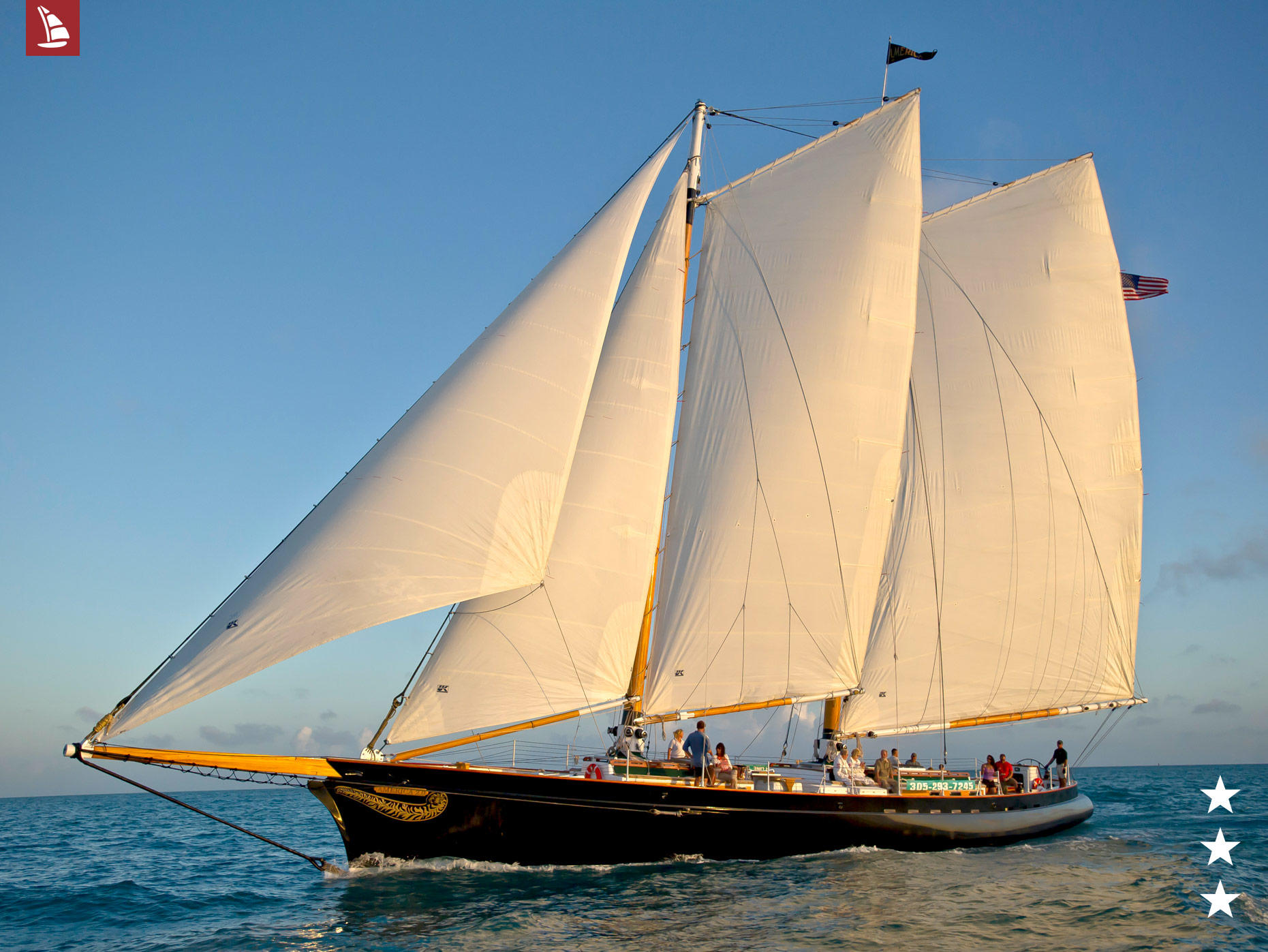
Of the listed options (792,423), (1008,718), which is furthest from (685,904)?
(1008,718)

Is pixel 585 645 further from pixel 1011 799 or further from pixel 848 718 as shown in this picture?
pixel 1011 799

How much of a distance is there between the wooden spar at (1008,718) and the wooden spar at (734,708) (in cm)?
444

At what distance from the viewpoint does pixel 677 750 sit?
22.5 meters

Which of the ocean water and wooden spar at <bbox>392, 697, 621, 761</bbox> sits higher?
wooden spar at <bbox>392, 697, 621, 761</bbox>

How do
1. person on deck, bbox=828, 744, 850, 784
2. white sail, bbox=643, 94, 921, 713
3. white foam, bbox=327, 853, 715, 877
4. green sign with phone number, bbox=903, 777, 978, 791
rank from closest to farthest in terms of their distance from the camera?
1. white foam, bbox=327, 853, 715, 877
2. person on deck, bbox=828, 744, 850, 784
3. green sign with phone number, bbox=903, 777, 978, 791
4. white sail, bbox=643, 94, 921, 713

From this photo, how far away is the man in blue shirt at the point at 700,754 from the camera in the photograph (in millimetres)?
21250

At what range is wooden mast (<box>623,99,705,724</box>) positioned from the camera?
927 inches

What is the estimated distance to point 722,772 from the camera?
840 inches

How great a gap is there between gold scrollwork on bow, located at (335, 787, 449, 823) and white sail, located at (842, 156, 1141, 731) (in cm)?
1575

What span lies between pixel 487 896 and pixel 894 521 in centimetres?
1872

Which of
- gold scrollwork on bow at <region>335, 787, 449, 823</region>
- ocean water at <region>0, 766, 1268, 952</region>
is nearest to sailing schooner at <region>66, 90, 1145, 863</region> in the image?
gold scrollwork on bow at <region>335, 787, 449, 823</region>

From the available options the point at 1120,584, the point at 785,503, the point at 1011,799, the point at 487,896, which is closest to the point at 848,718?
the point at 1011,799

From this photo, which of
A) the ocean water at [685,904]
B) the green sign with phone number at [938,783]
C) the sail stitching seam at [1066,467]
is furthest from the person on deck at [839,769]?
the sail stitching seam at [1066,467]

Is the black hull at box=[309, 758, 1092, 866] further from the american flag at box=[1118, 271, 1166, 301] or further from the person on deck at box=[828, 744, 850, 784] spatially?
the american flag at box=[1118, 271, 1166, 301]
